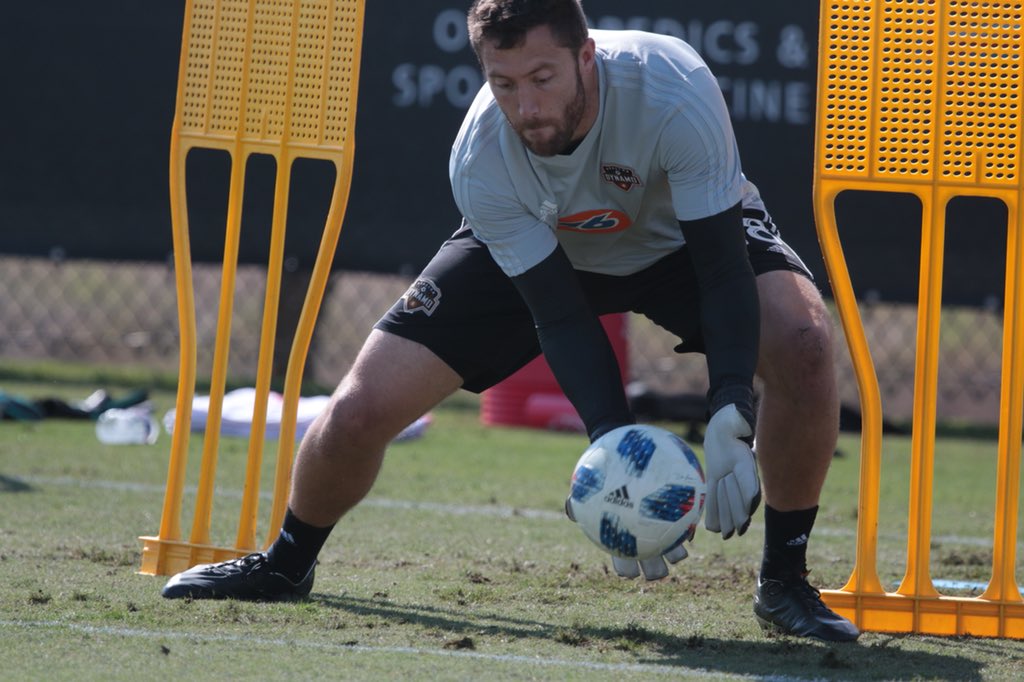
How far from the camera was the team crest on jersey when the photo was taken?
3648mm

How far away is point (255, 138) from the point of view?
4.73 metres

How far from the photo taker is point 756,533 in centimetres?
605

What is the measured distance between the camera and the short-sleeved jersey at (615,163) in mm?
3527

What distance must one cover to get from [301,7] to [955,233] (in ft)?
20.3

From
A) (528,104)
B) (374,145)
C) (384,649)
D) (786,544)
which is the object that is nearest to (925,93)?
(786,544)

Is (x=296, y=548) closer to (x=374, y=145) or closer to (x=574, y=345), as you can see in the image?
(x=574, y=345)

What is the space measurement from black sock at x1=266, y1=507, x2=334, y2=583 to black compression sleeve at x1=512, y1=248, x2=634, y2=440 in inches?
40.5

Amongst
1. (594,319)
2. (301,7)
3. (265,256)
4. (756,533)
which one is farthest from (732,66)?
(594,319)

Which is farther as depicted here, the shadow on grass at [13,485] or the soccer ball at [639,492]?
the shadow on grass at [13,485]

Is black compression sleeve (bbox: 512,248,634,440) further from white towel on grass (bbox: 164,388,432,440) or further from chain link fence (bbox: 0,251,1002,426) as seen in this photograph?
chain link fence (bbox: 0,251,1002,426)

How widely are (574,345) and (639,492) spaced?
0.43 meters

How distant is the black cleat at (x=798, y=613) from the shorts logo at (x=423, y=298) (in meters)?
1.22

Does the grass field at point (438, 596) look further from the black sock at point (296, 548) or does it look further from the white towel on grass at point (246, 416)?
the white towel on grass at point (246, 416)

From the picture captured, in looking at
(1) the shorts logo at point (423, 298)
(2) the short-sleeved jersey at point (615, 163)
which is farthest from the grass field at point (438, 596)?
(2) the short-sleeved jersey at point (615, 163)
